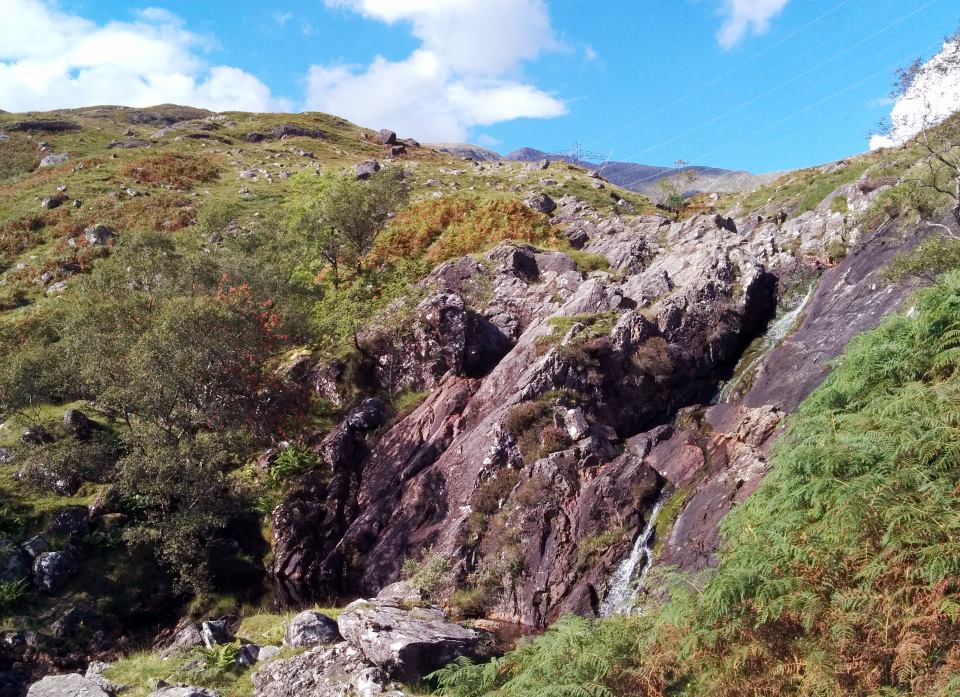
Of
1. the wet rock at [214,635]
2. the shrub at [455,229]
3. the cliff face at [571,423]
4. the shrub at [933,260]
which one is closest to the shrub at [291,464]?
the cliff face at [571,423]

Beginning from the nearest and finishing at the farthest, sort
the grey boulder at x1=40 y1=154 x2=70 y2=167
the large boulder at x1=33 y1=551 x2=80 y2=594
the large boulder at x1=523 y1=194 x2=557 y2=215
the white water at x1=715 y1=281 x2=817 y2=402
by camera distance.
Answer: the large boulder at x1=33 y1=551 x2=80 y2=594, the white water at x1=715 y1=281 x2=817 y2=402, the large boulder at x1=523 y1=194 x2=557 y2=215, the grey boulder at x1=40 y1=154 x2=70 y2=167

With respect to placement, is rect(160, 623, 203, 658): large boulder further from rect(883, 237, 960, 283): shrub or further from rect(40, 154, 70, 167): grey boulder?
rect(40, 154, 70, 167): grey boulder

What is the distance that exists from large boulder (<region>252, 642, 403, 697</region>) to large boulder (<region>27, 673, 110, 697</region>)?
341cm

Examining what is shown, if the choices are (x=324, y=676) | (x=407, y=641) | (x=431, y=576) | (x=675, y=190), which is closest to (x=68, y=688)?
(x=324, y=676)

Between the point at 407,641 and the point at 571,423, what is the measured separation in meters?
11.9

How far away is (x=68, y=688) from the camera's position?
1367cm

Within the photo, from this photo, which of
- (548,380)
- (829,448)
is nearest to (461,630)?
(829,448)

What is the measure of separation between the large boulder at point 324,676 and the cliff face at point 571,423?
7.37 m

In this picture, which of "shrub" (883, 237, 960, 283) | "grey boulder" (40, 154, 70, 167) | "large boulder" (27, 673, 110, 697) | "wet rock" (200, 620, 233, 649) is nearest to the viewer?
"large boulder" (27, 673, 110, 697)

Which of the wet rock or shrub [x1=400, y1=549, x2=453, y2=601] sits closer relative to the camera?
the wet rock

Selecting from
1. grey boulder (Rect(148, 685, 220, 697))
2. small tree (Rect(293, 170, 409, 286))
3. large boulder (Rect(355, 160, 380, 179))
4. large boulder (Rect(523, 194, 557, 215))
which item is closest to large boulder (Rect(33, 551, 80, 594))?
grey boulder (Rect(148, 685, 220, 697))

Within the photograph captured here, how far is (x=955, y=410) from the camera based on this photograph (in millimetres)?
8930

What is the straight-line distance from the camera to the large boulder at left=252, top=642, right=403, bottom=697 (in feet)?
39.6

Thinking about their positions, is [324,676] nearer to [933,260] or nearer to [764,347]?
[933,260]
